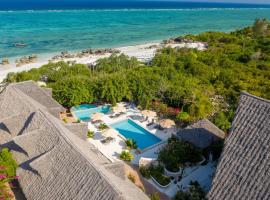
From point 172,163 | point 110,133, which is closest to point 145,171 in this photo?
point 172,163

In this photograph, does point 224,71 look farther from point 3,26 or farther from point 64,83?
point 3,26

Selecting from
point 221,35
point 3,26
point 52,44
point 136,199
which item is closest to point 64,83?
point 136,199

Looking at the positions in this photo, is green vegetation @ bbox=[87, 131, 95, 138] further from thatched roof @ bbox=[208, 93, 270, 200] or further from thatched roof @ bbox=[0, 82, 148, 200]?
thatched roof @ bbox=[208, 93, 270, 200]

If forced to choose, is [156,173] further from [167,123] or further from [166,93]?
[166,93]

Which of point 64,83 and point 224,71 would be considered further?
point 224,71

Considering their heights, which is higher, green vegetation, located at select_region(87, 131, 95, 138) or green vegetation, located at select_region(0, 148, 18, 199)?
green vegetation, located at select_region(0, 148, 18, 199)

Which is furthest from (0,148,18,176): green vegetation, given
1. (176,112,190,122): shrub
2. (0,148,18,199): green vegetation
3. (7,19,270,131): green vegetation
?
(176,112,190,122): shrub
